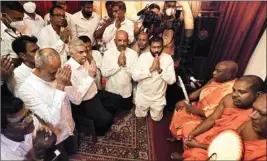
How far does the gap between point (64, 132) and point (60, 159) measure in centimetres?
24

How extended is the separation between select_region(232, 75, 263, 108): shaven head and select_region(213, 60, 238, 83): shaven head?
302 mm

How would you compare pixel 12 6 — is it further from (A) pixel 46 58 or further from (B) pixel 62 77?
(B) pixel 62 77

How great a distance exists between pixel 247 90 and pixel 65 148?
1.57 meters

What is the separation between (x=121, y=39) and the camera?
2330 mm

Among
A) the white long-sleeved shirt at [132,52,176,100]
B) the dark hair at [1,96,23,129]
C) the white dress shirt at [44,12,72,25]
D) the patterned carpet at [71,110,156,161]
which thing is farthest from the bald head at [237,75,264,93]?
the white dress shirt at [44,12,72,25]

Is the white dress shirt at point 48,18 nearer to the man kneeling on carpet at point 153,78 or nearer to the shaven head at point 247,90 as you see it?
the man kneeling on carpet at point 153,78

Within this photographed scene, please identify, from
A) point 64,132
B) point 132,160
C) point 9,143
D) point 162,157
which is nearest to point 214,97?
point 162,157

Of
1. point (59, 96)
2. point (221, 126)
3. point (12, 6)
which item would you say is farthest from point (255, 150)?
point (12, 6)

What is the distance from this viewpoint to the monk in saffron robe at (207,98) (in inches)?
76.2

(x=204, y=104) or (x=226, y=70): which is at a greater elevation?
(x=226, y=70)

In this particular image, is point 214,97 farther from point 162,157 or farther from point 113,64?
point 113,64

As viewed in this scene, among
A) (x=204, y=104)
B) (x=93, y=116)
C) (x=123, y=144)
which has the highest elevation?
(x=204, y=104)

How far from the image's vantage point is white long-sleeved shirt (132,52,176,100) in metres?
2.36

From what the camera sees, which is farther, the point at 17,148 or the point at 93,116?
the point at 93,116
